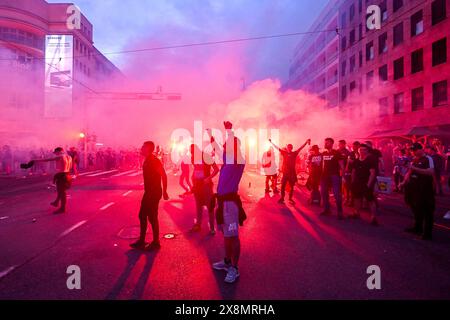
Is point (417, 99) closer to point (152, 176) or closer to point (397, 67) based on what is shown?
point (397, 67)

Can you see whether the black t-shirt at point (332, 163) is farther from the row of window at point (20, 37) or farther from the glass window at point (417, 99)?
the row of window at point (20, 37)

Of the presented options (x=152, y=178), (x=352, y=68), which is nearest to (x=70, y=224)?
(x=152, y=178)

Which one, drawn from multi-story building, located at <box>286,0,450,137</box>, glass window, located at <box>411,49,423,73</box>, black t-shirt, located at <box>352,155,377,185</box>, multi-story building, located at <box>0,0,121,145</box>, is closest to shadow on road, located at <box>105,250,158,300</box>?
black t-shirt, located at <box>352,155,377,185</box>

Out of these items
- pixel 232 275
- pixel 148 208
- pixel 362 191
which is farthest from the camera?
pixel 362 191

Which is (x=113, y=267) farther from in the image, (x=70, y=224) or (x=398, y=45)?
(x=398, y=45)

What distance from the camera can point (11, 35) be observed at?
3203 cm

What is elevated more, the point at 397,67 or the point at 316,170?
the point at 397,67

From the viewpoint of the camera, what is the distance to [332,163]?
6.83 metres

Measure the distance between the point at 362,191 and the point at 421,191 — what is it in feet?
4.00

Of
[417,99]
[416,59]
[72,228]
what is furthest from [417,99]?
[72,228]

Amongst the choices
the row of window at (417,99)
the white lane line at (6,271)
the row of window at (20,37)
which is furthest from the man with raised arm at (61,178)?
the row of window at (20,37)

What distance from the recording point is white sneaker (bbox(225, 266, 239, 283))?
345cm
